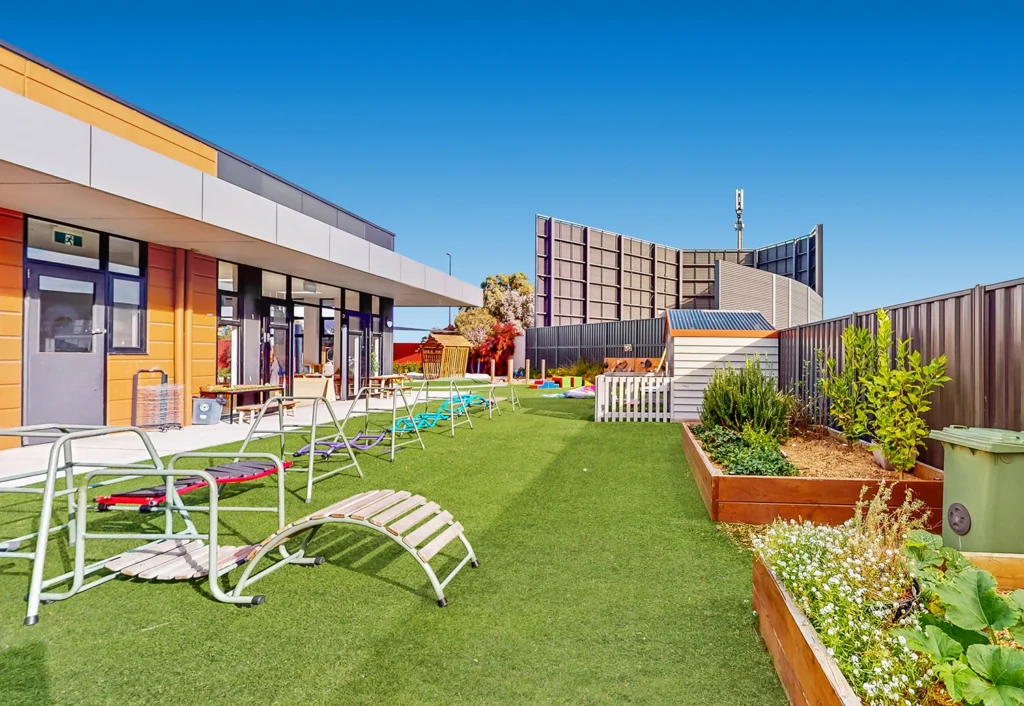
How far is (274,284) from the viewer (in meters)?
14.1

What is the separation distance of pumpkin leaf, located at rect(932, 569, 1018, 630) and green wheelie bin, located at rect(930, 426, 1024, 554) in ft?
5.79

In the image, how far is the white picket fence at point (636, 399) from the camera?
11.5m

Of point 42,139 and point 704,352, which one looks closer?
point 42,139

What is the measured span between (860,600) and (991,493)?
1.59m

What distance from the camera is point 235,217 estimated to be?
884cm

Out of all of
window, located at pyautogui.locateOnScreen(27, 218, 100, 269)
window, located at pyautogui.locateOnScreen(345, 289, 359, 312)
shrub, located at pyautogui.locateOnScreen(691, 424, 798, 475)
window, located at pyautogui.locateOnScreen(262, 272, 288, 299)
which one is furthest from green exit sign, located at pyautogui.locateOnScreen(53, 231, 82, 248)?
shrub, located at pyautogui.locateOnScreen(691, 424, 798, 475)

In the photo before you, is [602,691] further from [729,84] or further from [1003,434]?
[729,84]

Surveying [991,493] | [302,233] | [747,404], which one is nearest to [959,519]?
[991,493]

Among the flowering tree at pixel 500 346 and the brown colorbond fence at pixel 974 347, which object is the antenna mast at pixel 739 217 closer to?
the flowering tree at pixel 500 346

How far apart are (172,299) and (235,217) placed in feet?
8.93

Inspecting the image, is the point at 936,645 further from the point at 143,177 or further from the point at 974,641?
the point at 143,177

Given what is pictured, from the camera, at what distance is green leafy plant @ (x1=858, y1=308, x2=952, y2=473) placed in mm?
4660

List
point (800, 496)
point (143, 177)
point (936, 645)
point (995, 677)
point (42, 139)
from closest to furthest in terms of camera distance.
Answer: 1. point (995, 677)
2. point (936, 645)
3. point (800, 496)
4. point (42, 139)
5. point (143, 177)

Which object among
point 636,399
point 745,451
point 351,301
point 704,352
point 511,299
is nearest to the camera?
point 745,451
